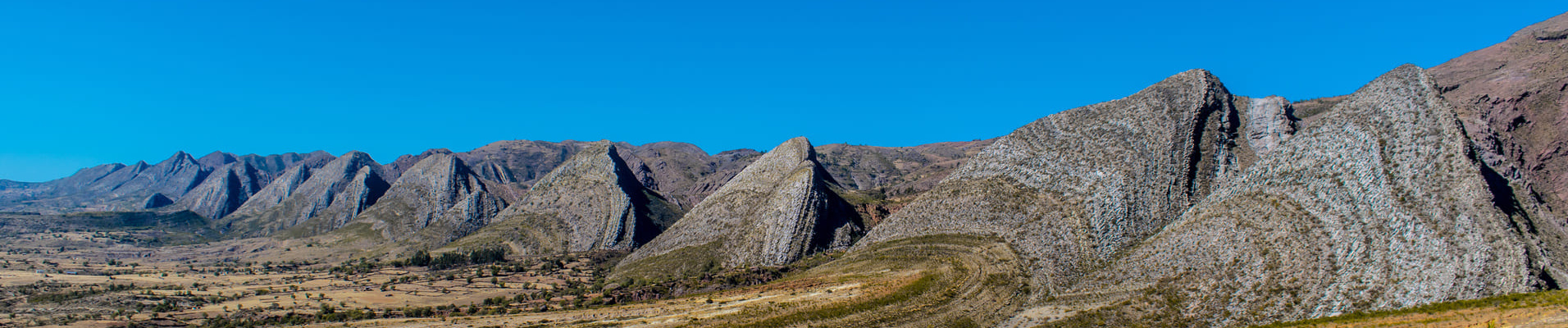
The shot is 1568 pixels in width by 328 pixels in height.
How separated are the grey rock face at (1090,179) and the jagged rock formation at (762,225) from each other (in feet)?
31.0

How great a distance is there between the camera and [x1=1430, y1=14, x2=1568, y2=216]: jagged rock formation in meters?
46.9

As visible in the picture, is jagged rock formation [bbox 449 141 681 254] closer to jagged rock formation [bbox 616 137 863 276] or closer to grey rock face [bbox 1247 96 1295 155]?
jagged rock formation [bbox 616 137 863 276]

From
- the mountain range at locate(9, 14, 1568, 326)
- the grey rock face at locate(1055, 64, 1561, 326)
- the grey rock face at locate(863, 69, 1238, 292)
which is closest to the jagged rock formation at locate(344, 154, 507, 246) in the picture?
the mountain range at locate(9, 14, 1568, 326)

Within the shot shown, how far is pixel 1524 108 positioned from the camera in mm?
53000

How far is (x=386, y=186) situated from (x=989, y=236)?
147m

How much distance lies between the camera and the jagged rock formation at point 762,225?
3100 inches

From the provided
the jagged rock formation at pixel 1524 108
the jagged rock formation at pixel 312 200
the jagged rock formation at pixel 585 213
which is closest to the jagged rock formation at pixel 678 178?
the jagged rock formation at pixel 585 213

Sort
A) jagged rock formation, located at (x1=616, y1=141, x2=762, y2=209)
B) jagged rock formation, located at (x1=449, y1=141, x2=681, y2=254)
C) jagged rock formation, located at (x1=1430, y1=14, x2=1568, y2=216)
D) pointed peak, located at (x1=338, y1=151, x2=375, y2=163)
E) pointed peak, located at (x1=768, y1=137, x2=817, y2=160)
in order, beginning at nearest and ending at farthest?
jagged rock formation, located at (x1=1430, y1=14, x2=1568, y2=216), pointed peak, located at (x1=768, y1=137, x2=817, y2=160), jagged rock formation, located at (x1=449, y1=141, x2=681, y2=254), jagged rock formation, located at (x1=616, y1=141, x2=762, y2=209), pointed peak, located at (x1=338, y1=151, x2=375, y2=163)

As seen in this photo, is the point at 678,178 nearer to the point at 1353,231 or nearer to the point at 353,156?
the point at 353,156

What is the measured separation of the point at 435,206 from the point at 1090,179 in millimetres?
115226

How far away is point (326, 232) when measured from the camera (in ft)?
488

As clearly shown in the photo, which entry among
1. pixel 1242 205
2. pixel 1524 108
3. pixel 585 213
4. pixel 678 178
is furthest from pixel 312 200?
pixel 1524 108

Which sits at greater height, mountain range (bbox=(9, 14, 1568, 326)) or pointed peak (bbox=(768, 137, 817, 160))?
pointed peak (bbox=(768, 137, 817, 160))

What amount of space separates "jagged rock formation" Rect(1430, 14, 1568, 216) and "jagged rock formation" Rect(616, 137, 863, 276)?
161ft
